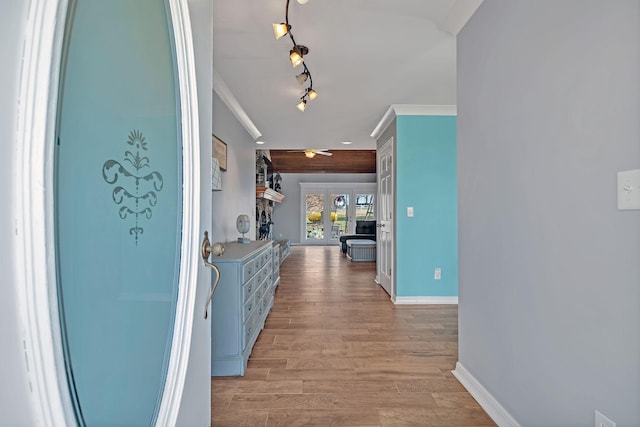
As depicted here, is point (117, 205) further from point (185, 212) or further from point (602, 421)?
point (602, 421)

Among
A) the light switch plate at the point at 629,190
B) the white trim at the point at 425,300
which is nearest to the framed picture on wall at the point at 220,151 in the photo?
the white trim at the point at 425,300

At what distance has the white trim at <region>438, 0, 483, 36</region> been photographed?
1.93m

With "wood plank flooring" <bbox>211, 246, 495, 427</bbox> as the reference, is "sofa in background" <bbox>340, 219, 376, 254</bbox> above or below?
above

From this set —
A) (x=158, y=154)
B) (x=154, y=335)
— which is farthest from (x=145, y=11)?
(x=154, y=335)

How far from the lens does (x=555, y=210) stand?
1.28 metres

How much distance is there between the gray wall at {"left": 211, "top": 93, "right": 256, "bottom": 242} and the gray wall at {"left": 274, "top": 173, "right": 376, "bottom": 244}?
6.01 meters

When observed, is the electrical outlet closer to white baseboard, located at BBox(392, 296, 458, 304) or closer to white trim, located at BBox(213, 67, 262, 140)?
white baseboard, located at BBox(392, 296, 458, 304)

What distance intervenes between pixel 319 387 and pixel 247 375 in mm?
507

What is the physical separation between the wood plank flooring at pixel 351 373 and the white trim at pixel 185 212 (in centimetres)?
110

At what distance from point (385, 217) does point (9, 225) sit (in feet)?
14.8

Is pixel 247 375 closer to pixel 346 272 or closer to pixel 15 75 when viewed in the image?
pixel 15 75

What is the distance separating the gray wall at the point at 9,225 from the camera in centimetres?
40

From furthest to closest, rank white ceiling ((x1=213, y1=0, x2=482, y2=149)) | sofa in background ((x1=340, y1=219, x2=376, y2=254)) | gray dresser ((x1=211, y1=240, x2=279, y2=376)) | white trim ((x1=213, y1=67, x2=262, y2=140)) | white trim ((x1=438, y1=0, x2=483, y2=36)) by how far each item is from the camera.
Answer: sofa in background ((x1=340, y1=219, x2=376, y2=254)) < white trim ((x1=213, y1=67, x2=262, y2=140)) < gray dresser ((x1=211, y1=240, x2=279, y2=376)) < white ceiling ((x1=213, y1=0, x2=482, y2=149)) < white trim ((x1=438, y1=0, x2=483, y2=36))

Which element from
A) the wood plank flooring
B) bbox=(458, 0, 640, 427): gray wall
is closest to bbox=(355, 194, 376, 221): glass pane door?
the wood plank flooring
